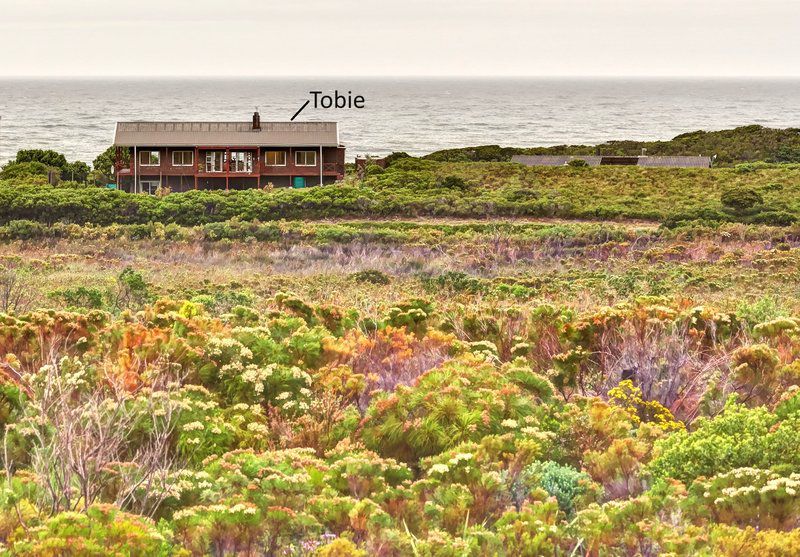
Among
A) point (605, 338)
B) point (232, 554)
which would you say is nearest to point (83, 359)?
point (232, 554)

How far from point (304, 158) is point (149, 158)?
25.5 ft

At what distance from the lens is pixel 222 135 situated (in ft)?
171

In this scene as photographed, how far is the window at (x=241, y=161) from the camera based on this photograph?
51938 millimetres

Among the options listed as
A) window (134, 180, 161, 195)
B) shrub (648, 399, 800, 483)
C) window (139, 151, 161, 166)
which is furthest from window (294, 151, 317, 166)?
shrub (648, 399, 800, 483)

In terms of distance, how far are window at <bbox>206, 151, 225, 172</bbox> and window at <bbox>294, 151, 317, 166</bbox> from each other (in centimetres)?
369

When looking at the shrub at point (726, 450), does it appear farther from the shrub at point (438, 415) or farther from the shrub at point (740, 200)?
the shrub at point (740, 200)

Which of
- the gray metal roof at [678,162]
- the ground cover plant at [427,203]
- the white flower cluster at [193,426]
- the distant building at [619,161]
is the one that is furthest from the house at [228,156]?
the white flower cluster at [193,426]

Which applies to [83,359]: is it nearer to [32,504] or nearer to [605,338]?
[32,504]

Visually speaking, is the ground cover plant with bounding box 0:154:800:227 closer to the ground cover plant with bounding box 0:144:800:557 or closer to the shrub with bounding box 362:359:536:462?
the ground cover plant with bounding box 0:144:800:557

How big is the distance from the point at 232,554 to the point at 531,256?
24.4 m

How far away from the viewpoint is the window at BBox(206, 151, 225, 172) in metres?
51.8

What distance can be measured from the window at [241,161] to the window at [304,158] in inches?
90.6

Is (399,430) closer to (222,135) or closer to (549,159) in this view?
(222,135)

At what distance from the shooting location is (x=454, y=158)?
66.2m
